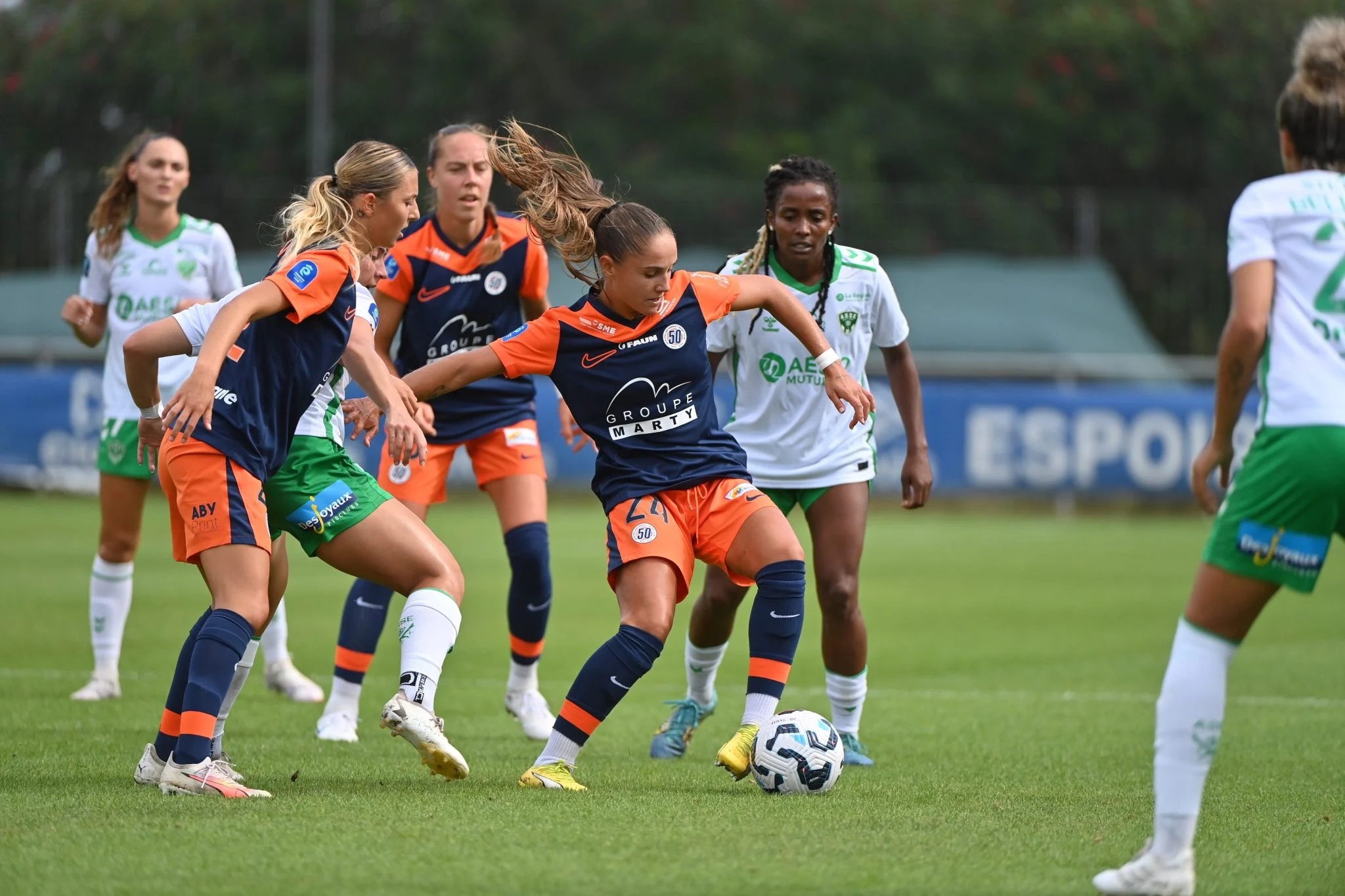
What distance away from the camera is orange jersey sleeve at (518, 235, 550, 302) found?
7.23 meters

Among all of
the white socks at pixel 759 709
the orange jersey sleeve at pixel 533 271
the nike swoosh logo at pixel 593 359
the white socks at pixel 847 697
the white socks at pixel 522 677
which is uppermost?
the orange jersey sleeve at pixel 533 271

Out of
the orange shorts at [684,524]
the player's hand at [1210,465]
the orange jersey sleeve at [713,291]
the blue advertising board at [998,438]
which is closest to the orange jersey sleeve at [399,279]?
the orange jersey sleeve at [713,291]

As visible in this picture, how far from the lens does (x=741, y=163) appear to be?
1145 inches

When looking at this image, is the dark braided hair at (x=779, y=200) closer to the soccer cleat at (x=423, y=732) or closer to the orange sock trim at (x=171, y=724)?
the soccer cleat at (x=423, y=732)

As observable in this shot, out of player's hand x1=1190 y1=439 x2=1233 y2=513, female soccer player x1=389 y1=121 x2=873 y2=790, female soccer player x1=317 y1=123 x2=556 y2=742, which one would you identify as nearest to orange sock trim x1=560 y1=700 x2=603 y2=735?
female soccer player x1=389 y1=121 x2=873 y2=790

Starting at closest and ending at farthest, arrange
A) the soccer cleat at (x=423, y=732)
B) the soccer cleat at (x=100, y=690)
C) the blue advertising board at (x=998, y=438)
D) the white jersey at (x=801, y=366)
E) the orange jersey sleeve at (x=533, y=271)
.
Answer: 1. the soccer cleat at (x=423, y=732)
2. the white jersey at (x=801, y=366)
3. the orange jersey sleeve at (x=533, y=271)
4. the soccer cleat at (x=100, y=690)
5. the blue advertising board at (x=998, y=438)

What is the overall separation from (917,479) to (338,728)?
2416 mm

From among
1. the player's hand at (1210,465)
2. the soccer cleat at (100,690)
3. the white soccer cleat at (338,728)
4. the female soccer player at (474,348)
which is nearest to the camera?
the player's hand at (1210,465)

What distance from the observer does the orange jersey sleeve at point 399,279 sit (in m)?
7.11

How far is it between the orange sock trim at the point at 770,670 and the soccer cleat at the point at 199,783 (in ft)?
5.17

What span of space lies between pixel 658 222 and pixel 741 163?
944 inches

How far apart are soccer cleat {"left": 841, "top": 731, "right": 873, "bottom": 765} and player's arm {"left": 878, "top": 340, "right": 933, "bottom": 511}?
2.92ft

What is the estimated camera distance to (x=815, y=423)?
643 centimetres

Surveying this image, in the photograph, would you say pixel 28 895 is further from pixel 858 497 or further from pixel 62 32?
pixel 62 32
